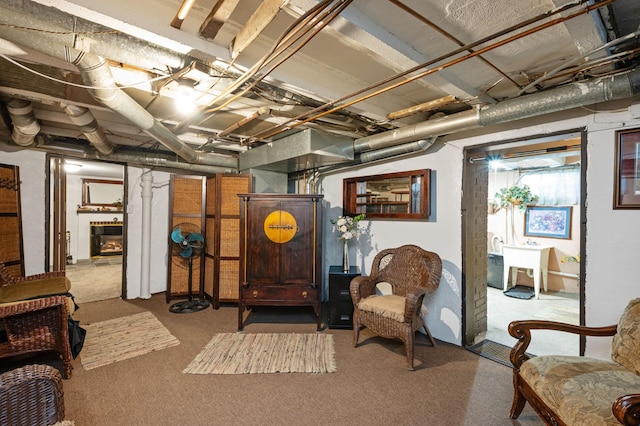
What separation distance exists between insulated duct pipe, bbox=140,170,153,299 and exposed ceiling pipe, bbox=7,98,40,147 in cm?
143

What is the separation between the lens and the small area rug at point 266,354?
258 centimetres

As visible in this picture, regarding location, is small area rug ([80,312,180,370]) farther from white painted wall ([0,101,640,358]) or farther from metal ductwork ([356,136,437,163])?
metal ductwork ([356,136,437,163])

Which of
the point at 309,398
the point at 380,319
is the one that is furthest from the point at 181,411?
the point at 380,319

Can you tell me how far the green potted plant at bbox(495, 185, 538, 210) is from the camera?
5.43 metres

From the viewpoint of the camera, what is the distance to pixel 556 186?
17.1ft

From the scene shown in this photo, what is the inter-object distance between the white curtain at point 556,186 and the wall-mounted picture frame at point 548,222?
0.42ft

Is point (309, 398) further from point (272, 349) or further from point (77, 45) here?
point (77, 45)

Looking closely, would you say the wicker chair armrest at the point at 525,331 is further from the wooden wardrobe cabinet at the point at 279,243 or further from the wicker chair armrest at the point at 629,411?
the wooden wardrobe cabinet at the point at 279,243

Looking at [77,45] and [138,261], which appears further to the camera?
[138,261]

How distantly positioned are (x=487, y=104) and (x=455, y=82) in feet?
→ 1.71

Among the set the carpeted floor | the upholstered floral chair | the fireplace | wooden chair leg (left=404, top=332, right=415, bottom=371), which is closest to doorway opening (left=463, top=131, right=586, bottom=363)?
the carpeted floor

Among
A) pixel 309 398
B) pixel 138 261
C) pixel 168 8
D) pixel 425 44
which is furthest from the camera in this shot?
pixel 138 261

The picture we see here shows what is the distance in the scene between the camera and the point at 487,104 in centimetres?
246

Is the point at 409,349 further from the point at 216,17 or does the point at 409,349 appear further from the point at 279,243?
the point at 216,17
